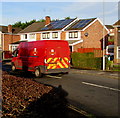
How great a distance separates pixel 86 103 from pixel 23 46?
958 cm

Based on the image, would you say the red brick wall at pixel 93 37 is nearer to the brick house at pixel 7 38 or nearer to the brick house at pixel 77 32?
the brick house at pixel 77 32

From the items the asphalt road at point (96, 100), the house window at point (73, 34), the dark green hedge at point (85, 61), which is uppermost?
the house window at point (73, 34)

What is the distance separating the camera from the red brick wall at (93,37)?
3319 cm

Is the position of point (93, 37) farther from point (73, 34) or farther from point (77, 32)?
point (73, 34)

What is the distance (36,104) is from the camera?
5781 millimetres

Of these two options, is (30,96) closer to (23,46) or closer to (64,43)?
(64,43)

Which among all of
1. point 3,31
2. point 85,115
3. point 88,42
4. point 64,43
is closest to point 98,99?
point 85,115

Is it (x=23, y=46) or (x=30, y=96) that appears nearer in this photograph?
(x=30, y=96)

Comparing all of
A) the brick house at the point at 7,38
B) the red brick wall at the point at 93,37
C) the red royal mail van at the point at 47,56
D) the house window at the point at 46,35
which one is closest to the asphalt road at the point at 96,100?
the red royal mail van at the point at 47,56

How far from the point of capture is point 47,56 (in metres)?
12.5

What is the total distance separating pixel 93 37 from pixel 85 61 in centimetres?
1613

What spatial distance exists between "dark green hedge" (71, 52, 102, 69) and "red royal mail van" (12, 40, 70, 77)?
584cm

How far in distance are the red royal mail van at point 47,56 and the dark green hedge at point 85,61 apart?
5837 mm

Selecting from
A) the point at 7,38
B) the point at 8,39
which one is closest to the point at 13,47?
the point at 8,39
